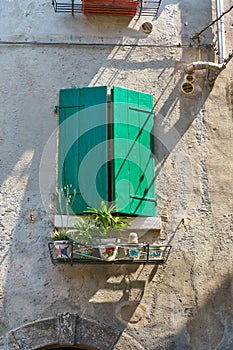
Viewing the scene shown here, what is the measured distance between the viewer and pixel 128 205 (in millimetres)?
7117

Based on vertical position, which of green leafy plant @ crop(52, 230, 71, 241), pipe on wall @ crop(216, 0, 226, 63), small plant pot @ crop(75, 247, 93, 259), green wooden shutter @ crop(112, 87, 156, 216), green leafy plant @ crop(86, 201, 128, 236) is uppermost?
pipe on wall @ crop(216, 0, 226, 63)

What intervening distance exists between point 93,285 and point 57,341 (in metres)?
0.79

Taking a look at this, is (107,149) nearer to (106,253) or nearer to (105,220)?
(105,220)

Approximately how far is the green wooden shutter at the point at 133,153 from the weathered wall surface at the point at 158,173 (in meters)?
0.18

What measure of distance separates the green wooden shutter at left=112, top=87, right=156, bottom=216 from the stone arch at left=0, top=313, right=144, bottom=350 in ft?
4.81

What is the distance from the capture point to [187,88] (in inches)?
316

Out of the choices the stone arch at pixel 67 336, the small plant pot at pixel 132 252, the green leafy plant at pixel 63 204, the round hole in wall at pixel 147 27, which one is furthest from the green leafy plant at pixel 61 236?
the round hole in wall at pixel 147 27

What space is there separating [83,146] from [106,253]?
60.8 inches

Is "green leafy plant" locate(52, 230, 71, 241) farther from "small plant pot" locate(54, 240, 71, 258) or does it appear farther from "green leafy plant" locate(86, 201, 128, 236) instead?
"green leafy plant" locate(86, 201, 128, 236)

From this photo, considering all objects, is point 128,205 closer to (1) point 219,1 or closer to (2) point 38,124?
(2) point 38,124

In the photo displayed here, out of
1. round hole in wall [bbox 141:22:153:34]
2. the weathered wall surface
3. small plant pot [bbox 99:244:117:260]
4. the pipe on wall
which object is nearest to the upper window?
the weathered wall surface

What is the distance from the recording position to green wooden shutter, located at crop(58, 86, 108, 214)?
23.5ft

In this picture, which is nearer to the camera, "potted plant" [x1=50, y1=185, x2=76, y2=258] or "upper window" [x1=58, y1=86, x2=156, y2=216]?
"potted plant" [x1=50, y1=185, x2=76, y2=258]

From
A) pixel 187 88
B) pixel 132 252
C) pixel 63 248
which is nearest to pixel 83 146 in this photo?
pixel 63 248
